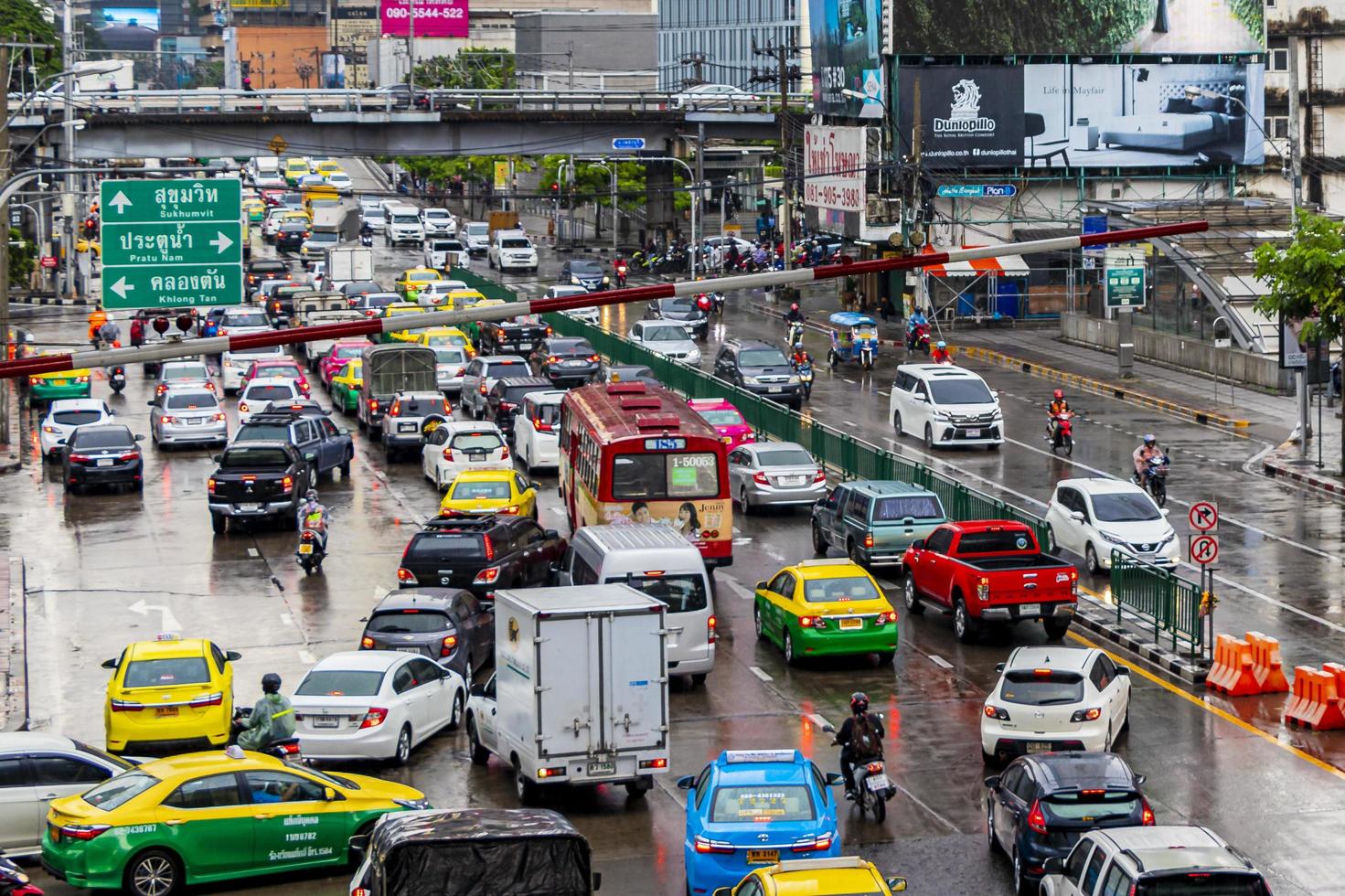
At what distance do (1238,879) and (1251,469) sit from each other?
107 ft

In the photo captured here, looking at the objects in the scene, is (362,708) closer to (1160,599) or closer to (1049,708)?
(1049,708)

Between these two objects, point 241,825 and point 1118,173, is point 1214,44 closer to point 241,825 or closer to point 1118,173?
point 1118,173

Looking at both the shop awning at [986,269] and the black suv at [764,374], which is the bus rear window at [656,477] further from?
the shop awning at [986,269]

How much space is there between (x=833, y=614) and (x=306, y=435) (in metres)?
20.1

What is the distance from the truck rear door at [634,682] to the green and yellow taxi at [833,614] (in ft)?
23.0

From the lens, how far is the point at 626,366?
2288 inches

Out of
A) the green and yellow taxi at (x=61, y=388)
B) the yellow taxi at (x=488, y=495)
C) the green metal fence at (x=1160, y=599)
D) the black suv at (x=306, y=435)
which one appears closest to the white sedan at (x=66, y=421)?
the black suv at (x=306, y=435)

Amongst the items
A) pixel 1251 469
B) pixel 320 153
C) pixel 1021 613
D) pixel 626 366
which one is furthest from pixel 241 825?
pixel 320 153

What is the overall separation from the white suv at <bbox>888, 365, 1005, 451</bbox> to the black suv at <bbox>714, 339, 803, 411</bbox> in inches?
237

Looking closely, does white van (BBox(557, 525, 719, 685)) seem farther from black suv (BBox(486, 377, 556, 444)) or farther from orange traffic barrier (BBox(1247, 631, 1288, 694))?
black suv (BBox(486, 377, 556, 444))

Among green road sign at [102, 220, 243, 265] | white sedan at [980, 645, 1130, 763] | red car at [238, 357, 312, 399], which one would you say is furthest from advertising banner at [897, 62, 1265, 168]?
white sedan at [980, 645, 1130, 763]

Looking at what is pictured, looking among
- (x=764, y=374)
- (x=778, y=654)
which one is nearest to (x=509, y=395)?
(x=764, y=374)

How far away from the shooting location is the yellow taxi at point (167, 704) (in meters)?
25.3

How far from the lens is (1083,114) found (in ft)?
272
